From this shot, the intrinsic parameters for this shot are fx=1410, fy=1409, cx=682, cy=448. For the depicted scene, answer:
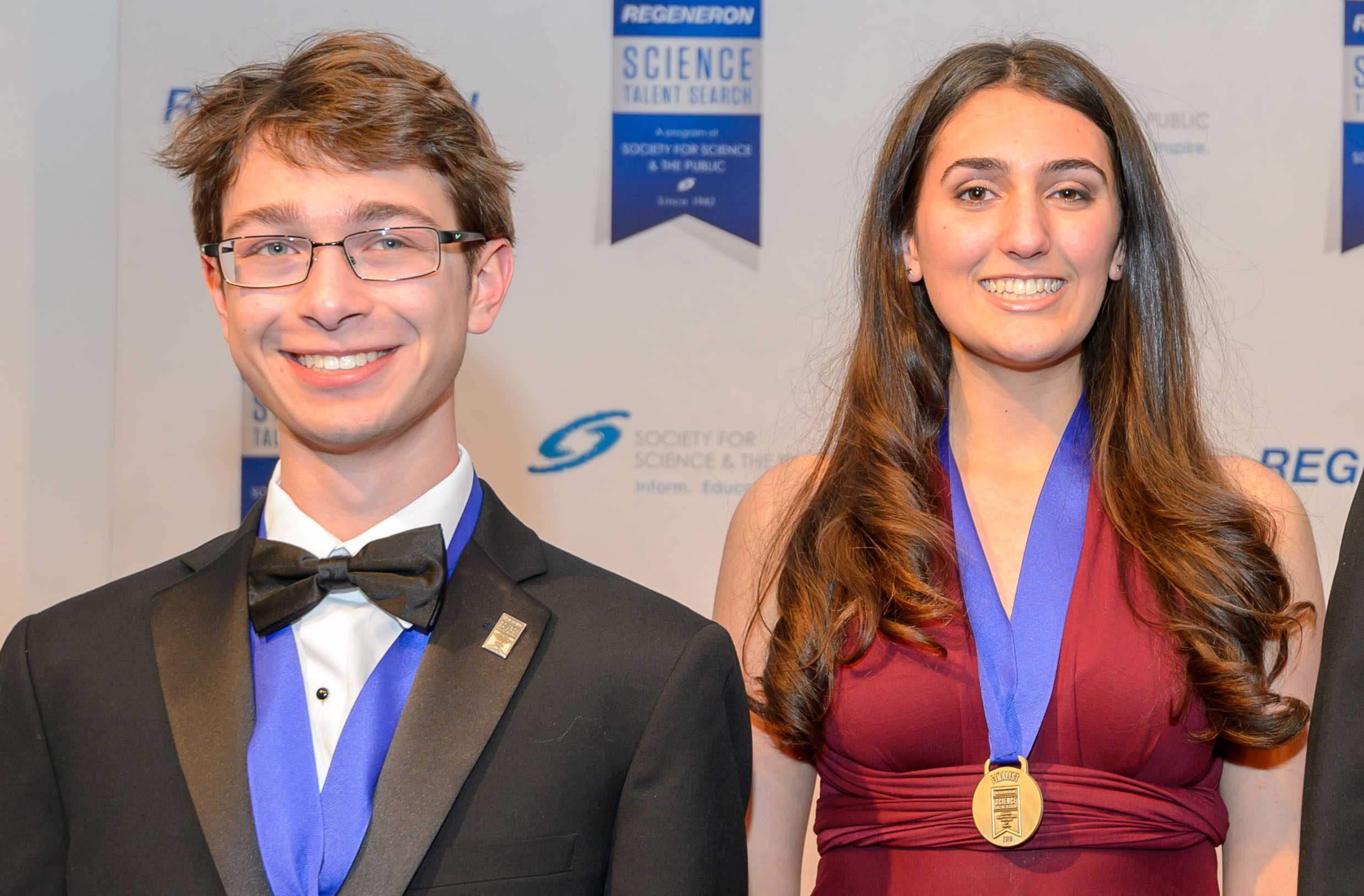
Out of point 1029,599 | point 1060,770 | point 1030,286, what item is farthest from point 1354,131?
point 1060,770

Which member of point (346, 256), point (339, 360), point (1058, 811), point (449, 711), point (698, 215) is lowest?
point (1058, 811)

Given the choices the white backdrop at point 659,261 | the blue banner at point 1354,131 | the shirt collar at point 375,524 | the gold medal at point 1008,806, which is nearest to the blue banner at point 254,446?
the white backdrop at point 659,261

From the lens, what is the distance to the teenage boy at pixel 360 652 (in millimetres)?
1654

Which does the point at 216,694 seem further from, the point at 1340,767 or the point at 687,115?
the point at 687,115

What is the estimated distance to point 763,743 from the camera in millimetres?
2367

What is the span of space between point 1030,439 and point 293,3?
9.22 ft

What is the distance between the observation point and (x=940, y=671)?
87.0 inches

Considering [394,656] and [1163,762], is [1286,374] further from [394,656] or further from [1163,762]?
[394,656]

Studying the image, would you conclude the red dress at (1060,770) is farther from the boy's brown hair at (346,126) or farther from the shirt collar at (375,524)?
the boy's brown hair at (346,126)

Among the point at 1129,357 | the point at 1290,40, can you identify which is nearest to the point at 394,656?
the point at 1129,357

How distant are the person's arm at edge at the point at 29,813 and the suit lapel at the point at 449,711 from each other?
0.41m

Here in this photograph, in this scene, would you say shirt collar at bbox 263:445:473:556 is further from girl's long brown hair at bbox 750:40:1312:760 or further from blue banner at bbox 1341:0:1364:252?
blue banner at bbox 1341:0:1364:252

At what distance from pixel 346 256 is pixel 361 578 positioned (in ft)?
1.34

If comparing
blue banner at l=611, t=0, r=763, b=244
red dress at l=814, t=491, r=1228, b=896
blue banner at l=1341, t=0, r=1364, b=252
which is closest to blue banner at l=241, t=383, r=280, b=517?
blue banner at l=611, t=0, r=763, b=244
